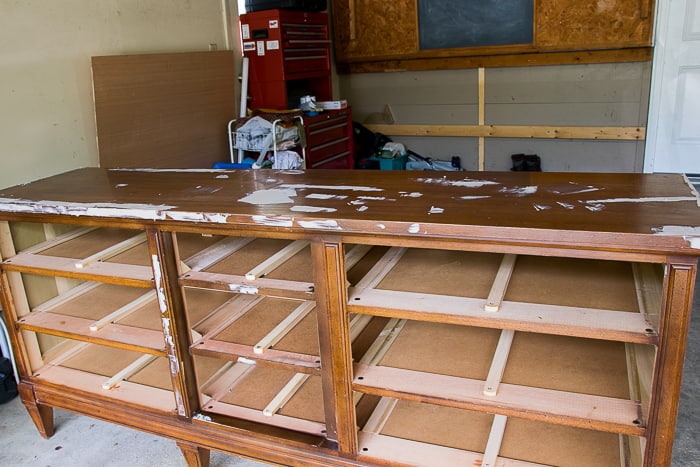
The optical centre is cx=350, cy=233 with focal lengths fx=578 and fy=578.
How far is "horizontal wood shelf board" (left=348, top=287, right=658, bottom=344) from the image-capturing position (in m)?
1.17

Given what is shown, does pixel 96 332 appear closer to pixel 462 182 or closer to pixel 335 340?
pixel 335 340

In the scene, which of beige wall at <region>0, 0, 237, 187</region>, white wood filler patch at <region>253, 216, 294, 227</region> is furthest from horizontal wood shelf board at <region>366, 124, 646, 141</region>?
white wood filler patch at <region>253, 216, 294, 227</region>

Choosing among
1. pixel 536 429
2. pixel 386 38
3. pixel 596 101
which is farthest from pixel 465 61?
pixel 536 429

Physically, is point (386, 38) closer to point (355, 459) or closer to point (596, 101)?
point (596, 101)

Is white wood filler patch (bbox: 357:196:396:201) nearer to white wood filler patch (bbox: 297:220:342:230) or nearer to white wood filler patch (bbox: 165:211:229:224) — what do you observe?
white wood filler patch (bbox: 297:220:342:230)

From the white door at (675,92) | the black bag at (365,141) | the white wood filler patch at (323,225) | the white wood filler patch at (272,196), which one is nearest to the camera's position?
the white wood filler patch at (323,225)

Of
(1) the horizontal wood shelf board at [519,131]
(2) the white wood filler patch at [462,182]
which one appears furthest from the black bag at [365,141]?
(2) the white wood filler patch at [462,182]

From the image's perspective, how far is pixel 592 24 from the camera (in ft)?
13.9

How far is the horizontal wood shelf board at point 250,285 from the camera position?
1.43 m

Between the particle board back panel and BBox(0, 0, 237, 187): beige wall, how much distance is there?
0.09m

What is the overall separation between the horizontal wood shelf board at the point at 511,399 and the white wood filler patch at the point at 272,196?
0.48 meters

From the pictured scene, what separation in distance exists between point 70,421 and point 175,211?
120 centimetres

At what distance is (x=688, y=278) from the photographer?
3.46ft

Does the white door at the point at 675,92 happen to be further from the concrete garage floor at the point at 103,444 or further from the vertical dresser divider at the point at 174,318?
the vertical dresser divider at the point at 174,318
